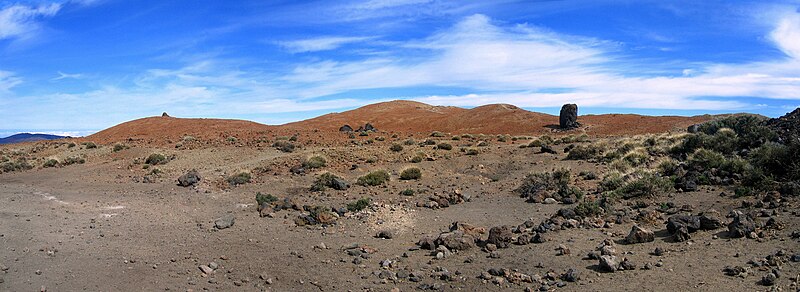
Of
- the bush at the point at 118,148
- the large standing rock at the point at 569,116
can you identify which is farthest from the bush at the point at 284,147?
the large standing rock at the point at 569,116

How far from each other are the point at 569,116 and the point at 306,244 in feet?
118

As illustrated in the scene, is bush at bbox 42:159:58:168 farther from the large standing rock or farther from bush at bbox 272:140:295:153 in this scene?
the large standing rock

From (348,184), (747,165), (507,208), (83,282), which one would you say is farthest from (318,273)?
(747,165)

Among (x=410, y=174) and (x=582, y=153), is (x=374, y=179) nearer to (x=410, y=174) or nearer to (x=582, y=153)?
(x=410, y=174)

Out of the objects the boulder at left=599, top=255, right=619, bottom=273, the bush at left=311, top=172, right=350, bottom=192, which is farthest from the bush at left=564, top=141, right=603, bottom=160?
the boulder at left=599, top=255, right=619, bottom=273

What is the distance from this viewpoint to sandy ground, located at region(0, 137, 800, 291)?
7.57 meters

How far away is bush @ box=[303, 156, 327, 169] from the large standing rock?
27389 mm

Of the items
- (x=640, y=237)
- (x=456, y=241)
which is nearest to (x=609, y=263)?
(x=640, y=237)

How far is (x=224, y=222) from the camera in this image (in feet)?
37.7

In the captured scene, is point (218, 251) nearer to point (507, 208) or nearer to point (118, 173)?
point (507, 208)

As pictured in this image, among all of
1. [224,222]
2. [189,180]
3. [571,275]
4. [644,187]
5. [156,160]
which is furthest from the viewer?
[156,160]

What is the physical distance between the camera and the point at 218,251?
9305mm

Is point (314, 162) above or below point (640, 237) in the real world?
above

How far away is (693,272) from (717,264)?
530 millimetres
